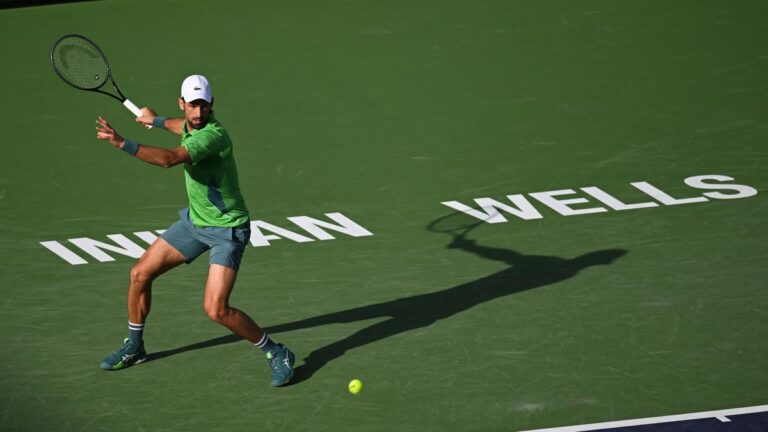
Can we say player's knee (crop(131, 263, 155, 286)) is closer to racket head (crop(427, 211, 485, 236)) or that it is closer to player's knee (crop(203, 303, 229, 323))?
player's knee (crop(203, 303, 229, 323))

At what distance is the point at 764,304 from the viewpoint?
37.2ft

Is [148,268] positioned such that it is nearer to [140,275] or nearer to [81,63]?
[140,275]

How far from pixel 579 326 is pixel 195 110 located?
3623mm

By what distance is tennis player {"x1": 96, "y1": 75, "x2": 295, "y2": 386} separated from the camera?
9836mm

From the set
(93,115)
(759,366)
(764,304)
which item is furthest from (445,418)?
(93,115)

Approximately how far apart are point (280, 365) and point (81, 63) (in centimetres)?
310

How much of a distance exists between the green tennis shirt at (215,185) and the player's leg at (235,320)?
397mm

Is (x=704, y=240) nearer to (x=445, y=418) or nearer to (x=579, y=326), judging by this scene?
(x=579, y=326)

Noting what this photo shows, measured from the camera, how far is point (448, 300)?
11711mm

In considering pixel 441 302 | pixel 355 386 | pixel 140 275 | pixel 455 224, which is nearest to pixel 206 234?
pixel 140 275

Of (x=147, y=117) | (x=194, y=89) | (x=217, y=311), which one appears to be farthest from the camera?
(x=147, y=117)

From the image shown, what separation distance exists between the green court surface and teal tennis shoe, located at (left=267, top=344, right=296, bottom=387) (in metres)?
0.14

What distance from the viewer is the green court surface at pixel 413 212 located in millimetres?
10203

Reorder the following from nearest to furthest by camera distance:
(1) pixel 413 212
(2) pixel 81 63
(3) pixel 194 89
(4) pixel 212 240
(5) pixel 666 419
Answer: (5) pixel 666 419 → (3) pixel 194 89 → (4) pixel 212 240 → (2) pixel 81 63 → (1) pixel 413 212
